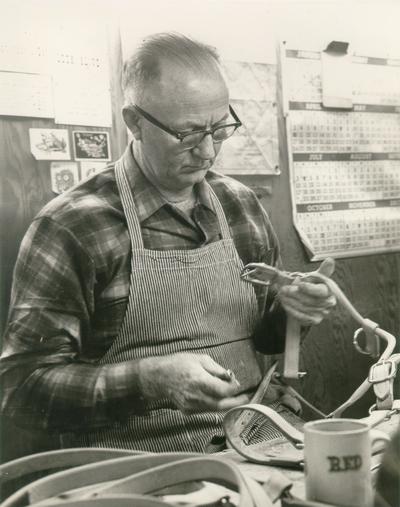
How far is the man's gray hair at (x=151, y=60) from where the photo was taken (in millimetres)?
776

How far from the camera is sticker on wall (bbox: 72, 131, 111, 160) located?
0.78 m

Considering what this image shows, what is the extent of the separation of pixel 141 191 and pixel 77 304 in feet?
0.55

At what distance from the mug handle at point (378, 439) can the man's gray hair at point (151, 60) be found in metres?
0.47

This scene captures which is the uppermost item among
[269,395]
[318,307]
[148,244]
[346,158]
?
[346,158]

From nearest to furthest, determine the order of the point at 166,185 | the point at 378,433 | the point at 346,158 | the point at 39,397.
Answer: the point at 378,433
the point at 39,397
the point at 166,185
the point at 346,158

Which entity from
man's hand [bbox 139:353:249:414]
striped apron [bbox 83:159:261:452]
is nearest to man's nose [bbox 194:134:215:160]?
striped apron [bbox 83:159:261:452]

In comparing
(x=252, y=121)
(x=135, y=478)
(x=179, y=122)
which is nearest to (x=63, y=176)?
(x=179, y=122)

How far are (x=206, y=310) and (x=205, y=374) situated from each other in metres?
0.10

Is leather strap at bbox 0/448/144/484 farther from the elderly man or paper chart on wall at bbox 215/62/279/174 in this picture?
paper chart on wall at bbox 215/62/279/174

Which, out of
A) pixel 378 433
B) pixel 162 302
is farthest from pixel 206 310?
pixel 378 433

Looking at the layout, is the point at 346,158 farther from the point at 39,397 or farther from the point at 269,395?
the point at 39,397

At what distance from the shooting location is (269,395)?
88 cm

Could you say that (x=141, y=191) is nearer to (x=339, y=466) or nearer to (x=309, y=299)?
(x=309, y=299)

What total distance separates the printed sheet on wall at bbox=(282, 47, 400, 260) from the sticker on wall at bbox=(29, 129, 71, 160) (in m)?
0.33
